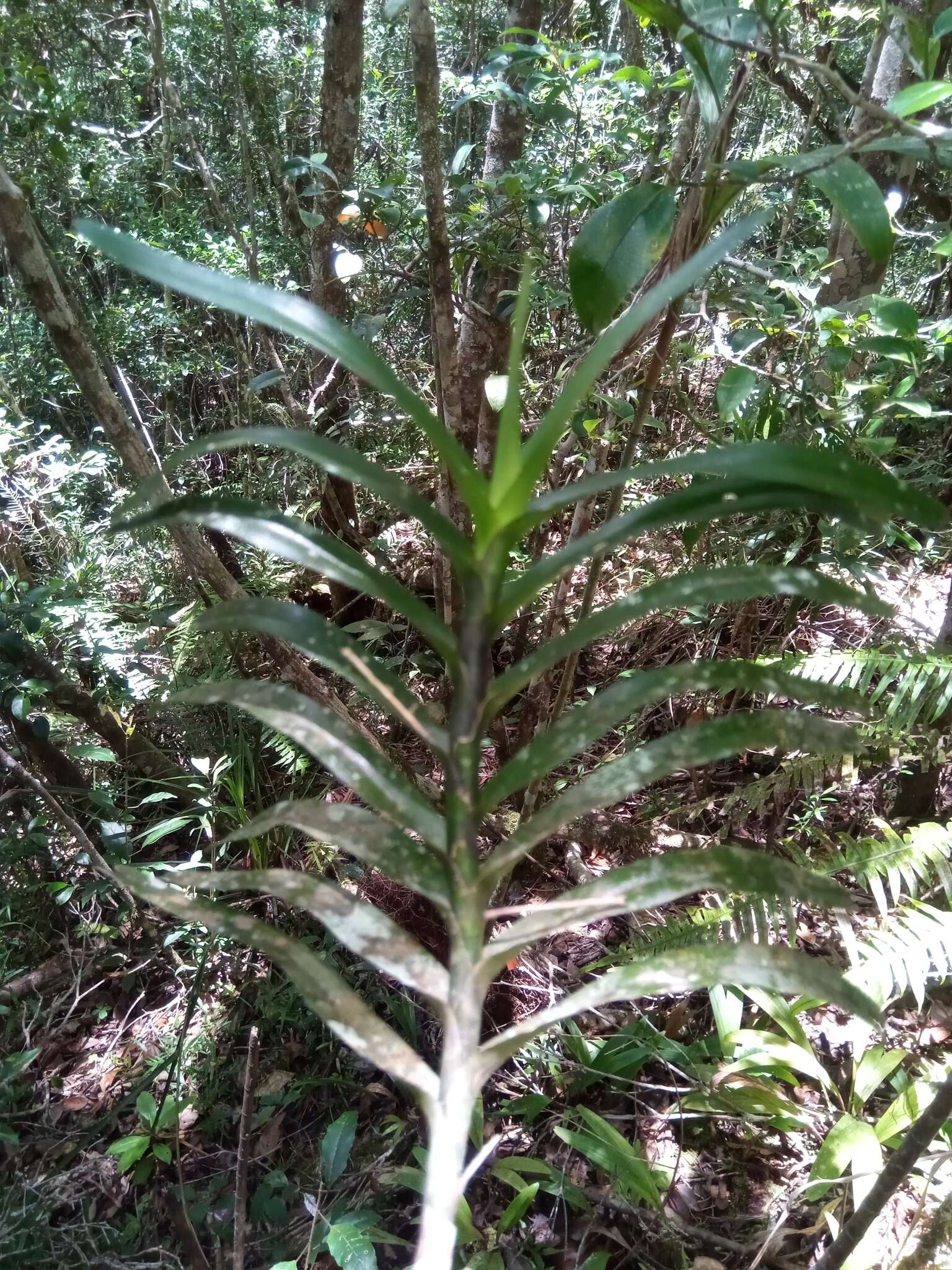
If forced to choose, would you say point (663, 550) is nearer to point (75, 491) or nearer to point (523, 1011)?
point (523, 1011)

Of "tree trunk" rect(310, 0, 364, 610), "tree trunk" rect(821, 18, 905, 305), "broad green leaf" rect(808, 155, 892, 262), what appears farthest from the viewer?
"tree trunk" rect(310, 0, 364, 610)

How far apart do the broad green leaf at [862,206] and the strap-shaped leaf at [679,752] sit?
0.44m

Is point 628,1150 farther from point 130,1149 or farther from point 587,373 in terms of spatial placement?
point 587,373

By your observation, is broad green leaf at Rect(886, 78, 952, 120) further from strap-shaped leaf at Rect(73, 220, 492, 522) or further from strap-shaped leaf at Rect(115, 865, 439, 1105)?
strap-shaped leaf at Rect(115, 865, 439, 1105)

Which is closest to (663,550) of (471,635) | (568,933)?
(568,933)

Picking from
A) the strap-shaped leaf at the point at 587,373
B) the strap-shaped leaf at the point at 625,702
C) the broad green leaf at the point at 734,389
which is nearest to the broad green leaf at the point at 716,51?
the broad green leaf at the point at 734,389

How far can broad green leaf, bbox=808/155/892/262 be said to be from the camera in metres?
0.65

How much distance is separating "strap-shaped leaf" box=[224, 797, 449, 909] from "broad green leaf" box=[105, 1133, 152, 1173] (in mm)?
1260

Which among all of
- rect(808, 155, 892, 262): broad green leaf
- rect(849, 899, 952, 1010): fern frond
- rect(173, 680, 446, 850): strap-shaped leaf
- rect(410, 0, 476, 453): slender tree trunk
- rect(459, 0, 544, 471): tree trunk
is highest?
rect(459, 0, 544, 471): tree trunk

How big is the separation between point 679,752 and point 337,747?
0.80 feet

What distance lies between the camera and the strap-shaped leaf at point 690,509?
0.48 metres

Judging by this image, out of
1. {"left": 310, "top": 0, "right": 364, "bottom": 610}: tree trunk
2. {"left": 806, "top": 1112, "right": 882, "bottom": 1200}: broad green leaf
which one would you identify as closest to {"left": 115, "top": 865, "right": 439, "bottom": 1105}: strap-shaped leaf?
{"left": 806, "top": 1112, "right": 882, "bottom": 1200}: broad green leaf

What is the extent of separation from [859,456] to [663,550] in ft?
2.24

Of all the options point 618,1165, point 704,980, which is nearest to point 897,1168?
point 704,980
